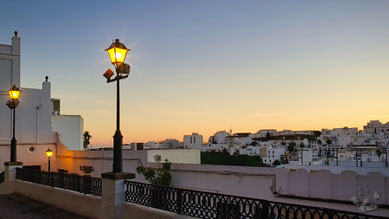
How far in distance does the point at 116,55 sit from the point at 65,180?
5214 mm

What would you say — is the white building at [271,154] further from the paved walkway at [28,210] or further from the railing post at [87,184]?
the railing post at [87,184]

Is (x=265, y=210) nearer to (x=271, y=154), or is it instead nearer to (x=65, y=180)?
(x=65, y=180)

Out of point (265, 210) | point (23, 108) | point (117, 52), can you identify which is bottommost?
point (265, 210)

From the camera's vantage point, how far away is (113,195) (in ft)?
23.5

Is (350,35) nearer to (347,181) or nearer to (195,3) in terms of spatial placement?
(195,3)

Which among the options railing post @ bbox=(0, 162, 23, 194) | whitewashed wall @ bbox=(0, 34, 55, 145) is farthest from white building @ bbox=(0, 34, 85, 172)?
railing post @ bbox=(0, 162, 23, 194)

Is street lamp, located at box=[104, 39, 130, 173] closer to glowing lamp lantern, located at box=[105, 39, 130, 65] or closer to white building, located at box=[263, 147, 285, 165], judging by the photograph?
glowing lamp lantern, located at box=[105, 39, 130, 65]

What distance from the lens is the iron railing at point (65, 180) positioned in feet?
28.0

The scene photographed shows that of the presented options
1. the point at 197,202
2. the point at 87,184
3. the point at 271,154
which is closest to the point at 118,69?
the point at 197,202

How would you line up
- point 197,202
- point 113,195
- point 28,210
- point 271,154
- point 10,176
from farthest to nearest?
point 271,154 < point 10,176 < point 28,210 < point 113,195 < point 197,202

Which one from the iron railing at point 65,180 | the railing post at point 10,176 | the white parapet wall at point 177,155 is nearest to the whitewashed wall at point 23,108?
the railing post at point 10,176

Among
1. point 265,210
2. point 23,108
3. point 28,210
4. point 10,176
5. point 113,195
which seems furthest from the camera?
point 23,108

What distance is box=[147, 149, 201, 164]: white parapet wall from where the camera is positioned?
60.5 ft

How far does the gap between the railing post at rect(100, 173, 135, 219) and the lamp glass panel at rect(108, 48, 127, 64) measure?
2595 millimetres
